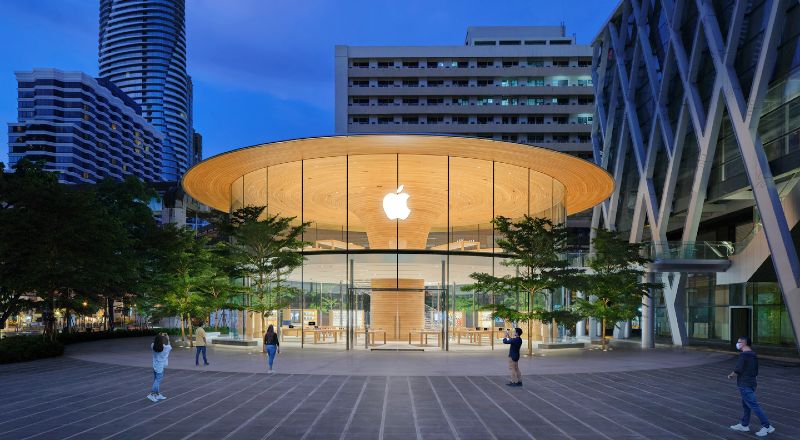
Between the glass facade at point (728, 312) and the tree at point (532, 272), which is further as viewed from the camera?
the glass facade at point (728, 312)

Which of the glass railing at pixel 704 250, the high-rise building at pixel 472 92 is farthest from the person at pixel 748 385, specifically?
the high-rise building at pixel 472 92

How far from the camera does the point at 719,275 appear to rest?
112 ft

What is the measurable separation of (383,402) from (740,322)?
28756mm

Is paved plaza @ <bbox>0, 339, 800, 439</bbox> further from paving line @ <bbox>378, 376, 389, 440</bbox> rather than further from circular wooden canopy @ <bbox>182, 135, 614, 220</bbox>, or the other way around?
circular wooden canopy @ <bbox>182, 135, 614, 220</bbox>

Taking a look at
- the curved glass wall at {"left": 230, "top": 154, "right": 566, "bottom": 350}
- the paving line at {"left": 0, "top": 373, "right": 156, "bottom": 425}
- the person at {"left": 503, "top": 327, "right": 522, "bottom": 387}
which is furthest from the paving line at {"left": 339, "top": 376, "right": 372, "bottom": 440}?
the curved glass wall at {"left": 230, "top": 154, "right": 566, "bottom": 350}

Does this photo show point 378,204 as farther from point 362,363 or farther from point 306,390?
point 306,390

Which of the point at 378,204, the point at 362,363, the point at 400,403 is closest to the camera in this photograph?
the point at 400,403

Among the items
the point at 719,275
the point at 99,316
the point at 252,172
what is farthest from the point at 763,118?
the point at 99,316

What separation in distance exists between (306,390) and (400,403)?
121 inches

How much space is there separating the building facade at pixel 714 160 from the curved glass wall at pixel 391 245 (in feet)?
28.6

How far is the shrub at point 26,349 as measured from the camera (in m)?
23.7

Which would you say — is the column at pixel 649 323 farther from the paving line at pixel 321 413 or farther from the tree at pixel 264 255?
the paving line at pixel 321 413

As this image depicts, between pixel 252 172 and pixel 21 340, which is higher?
pixel 252 172

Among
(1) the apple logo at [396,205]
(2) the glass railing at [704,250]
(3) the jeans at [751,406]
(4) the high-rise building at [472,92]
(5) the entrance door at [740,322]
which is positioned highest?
(4) the high-rise building at [472,92]
